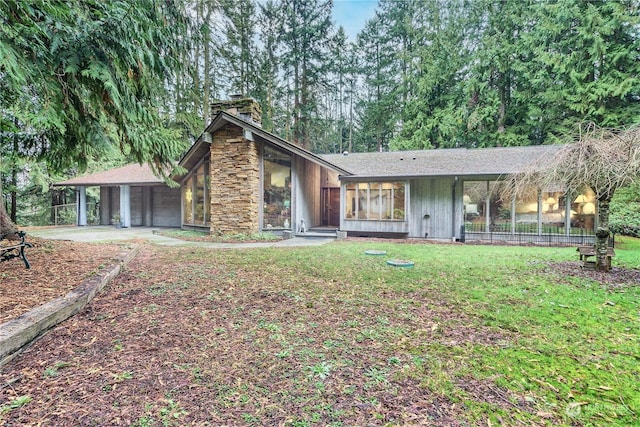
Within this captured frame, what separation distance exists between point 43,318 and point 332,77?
83.3ft

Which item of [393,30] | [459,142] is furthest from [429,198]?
[393,30]

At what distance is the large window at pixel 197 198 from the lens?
1309cm

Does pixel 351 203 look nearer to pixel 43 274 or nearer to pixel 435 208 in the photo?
pixel 435 208

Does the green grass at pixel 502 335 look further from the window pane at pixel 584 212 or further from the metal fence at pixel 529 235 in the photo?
the window pane at pixel 584 212

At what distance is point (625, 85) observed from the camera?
570 inches

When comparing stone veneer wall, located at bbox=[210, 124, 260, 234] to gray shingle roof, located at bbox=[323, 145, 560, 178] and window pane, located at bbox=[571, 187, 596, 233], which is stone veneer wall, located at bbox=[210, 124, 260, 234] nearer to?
gray shingle roof, located at bbox=[323, 145, 560, 178]

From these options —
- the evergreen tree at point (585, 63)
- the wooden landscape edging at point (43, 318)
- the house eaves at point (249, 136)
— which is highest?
the evergreen tree at point (585, 63)

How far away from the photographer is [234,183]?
38.0 ft

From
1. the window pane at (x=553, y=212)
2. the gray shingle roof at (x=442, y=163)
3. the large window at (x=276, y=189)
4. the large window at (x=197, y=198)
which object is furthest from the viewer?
the large window at (x=197, y=198)

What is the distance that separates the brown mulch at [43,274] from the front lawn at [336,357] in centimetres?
50

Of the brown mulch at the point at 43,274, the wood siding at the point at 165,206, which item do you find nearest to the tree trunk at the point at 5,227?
the brown mulch at the point at 43,274

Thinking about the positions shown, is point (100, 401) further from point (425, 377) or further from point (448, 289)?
point (448, 289)

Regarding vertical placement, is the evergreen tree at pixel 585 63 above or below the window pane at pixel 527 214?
above

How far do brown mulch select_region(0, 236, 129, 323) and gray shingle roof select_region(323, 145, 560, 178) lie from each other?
29.6ft
